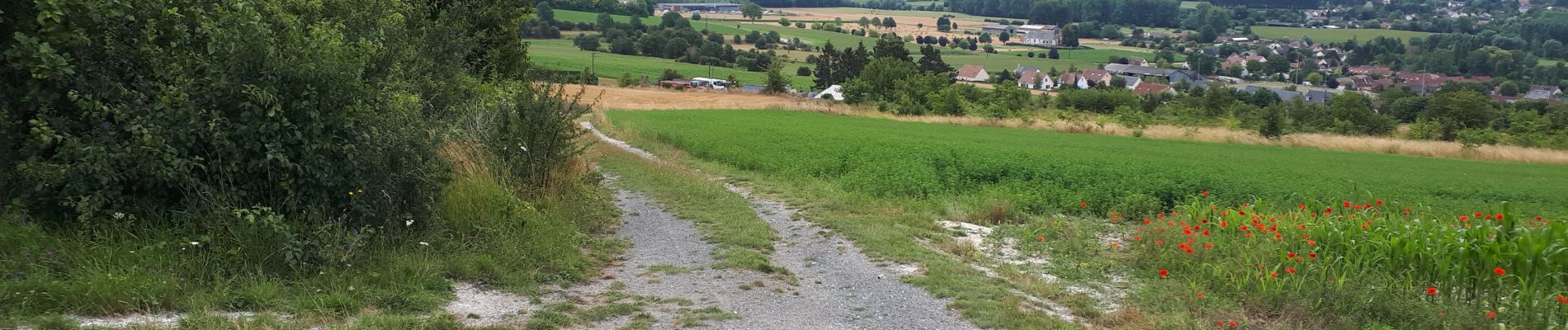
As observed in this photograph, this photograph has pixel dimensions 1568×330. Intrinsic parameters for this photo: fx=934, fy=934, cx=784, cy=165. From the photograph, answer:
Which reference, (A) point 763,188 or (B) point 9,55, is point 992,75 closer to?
(A) point 763,188

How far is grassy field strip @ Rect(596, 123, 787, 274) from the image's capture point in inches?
388

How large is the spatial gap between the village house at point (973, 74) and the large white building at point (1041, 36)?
51046 mm

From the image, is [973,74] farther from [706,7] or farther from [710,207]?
[706,7]

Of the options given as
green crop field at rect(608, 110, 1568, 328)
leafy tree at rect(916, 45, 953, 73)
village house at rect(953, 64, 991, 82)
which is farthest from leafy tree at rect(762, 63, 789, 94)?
green crop field at rect(608, 110, 1568, 328)

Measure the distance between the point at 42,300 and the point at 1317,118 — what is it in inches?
2613

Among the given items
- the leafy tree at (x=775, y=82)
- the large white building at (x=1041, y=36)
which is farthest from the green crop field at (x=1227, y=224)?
the large white building at (x=1041, y=36)

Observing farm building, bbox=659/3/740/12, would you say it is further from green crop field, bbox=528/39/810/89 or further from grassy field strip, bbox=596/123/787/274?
grassy field strip, bbox=596/123/787/274

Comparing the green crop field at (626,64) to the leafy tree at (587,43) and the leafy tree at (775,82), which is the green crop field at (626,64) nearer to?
the leafy tree at (587,43)

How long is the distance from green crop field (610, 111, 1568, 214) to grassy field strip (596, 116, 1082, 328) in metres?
1.17

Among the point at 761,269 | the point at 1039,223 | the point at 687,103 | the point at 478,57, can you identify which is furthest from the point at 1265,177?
the point at 687,103

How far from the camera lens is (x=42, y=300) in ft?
20.4

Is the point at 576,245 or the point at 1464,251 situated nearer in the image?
the point at 1464,251

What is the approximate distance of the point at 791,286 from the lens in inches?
333

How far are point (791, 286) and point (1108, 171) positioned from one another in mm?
10623
